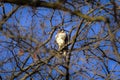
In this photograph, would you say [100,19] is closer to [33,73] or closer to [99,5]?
[99,5]

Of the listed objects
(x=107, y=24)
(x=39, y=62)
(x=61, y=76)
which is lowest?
(x=61, y=76)

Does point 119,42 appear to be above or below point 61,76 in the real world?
above

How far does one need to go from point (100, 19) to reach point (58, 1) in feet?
2.48

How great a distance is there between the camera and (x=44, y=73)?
6746 mm

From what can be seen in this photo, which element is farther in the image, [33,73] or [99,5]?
[33,73]

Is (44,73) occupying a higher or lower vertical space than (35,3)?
lower

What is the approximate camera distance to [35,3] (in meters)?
4.64

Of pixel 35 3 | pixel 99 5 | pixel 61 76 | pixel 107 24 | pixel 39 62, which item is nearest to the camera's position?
pixel 107 24

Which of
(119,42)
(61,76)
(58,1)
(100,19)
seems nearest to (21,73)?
(61,76)

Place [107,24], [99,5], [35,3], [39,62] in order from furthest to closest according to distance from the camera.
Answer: [39,62]
[99,5]
[35,3]
[107,24]

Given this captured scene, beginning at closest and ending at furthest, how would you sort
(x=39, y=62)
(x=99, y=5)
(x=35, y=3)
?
(x=35, y=3) < (x=99, y=5) < (x=39, y=62)

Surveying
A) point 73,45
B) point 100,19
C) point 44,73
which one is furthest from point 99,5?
point 44,73

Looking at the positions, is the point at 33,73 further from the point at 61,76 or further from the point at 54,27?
the point at 54,27

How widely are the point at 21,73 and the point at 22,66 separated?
0.22 metres
